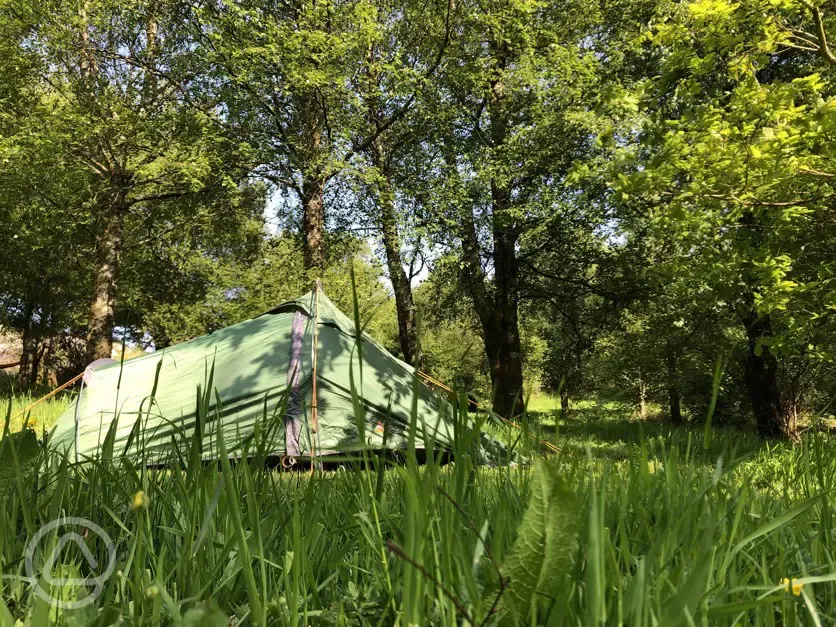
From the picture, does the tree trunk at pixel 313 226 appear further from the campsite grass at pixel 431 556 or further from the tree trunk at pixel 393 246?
the campsite grass at pixel 431 556

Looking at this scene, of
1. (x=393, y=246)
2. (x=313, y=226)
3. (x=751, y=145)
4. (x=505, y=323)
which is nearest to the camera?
(x=751, y=145)

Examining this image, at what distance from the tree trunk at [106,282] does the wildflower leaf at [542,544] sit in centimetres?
1283

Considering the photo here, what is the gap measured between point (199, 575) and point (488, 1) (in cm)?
1240

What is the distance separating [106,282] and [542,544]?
12991mm

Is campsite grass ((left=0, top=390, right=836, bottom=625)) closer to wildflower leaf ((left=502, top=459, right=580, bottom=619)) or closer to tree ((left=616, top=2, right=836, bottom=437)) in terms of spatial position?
wildflower leaf ((left=502, top=459, right=580, bottom=619))

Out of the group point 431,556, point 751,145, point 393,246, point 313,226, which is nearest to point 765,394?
point 751,145

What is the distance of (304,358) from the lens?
5.74 m

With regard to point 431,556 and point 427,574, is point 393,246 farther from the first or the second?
point 427,574

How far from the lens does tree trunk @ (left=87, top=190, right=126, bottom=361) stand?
11359 millimetres

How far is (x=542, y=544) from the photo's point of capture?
539 mm

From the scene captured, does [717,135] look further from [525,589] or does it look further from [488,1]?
[488,1]
